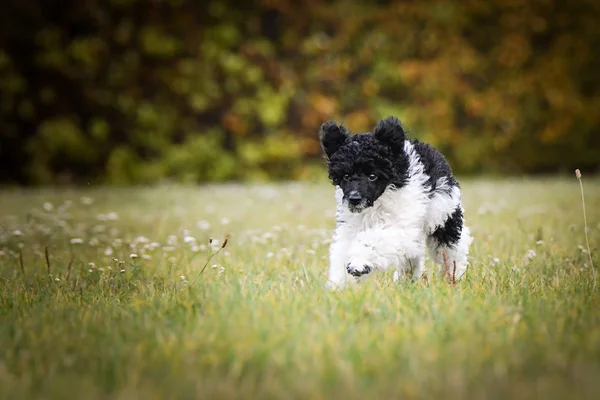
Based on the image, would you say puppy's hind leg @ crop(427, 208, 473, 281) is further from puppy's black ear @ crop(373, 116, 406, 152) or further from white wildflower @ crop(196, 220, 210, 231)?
white wildflower @ crop(196, 220, 210, 231)

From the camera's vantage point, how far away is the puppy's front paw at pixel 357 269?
377cm

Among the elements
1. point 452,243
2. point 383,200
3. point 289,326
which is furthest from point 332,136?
point 289,326

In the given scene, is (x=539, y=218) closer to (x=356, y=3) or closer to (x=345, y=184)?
(x=345, y=184)

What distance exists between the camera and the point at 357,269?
376cm

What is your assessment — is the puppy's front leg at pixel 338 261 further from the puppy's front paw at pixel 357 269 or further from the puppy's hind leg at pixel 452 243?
the puppy's hind leg at pixel 452 243

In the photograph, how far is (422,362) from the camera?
2516 mm

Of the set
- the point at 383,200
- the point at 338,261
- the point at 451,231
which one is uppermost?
the point at 383,200

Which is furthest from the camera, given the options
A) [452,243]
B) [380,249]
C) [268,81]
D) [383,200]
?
[268,81]

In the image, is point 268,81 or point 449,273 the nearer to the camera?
point 449,273

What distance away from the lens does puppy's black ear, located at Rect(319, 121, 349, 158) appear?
4.23 meters

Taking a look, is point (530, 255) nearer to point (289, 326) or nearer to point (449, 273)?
point (449, 273)

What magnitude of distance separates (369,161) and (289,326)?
1.40 meters

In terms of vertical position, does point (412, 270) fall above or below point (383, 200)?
below

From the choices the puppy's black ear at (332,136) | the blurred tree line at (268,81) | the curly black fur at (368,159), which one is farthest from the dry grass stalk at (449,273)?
the blurred tree line at (268,81)
